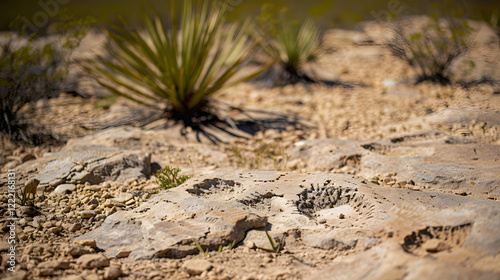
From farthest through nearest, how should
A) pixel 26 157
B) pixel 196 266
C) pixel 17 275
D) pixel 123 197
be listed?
pixel 26 157 < pixel 123 197 < pixel 196 266 < pixel 17 275

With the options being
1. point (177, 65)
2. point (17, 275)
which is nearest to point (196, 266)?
point (17, 275)

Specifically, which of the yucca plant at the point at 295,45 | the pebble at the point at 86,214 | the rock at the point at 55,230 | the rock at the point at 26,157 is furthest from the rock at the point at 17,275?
the yucca plant at the point at 295,45

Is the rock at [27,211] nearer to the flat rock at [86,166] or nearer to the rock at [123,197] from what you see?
the flat rock at [86,166]

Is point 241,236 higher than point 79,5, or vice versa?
point 79,5

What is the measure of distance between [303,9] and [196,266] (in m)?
5.09

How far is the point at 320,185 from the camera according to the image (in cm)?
174

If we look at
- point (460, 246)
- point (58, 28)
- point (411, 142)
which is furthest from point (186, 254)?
point (58, 28)

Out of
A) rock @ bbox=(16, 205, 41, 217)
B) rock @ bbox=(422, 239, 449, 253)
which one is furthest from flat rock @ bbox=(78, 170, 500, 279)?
rock @ bbox=(16, 205, 41, 217)

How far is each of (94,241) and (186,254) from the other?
407 mm

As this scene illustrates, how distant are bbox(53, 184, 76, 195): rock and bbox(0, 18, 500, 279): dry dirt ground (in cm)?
3

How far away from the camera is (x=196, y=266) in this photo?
128 cm

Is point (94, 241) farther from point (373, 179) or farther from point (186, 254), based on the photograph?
point (373, 179)

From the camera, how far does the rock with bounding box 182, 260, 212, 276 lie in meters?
1.27

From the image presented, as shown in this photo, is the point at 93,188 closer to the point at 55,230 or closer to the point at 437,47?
the point at 55,230
